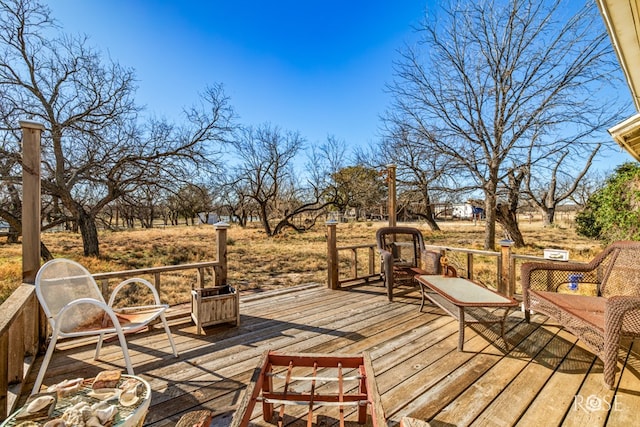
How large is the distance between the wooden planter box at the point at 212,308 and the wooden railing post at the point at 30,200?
4.29 feet

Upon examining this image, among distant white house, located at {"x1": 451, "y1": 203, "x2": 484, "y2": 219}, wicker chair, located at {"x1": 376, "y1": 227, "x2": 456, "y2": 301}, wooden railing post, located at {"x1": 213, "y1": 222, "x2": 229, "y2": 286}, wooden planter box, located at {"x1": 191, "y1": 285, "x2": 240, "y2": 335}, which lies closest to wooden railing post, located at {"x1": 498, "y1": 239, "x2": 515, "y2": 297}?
wicker chair, located at {"x1": 376, "y1": 227, "x2": 456, "y2": 301}

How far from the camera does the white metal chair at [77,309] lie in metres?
1.88

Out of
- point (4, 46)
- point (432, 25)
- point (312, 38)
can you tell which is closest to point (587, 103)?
point (432, 25)

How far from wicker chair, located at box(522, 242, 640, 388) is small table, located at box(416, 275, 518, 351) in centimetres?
33

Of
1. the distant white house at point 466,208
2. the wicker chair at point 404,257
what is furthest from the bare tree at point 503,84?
the wicker chair at point 404,257

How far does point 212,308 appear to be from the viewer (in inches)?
114

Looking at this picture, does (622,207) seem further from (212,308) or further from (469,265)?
(212,308)

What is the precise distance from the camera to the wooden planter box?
9.27ft

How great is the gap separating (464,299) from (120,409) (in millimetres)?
2562

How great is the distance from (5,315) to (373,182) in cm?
1362

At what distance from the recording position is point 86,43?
6805 millimetres

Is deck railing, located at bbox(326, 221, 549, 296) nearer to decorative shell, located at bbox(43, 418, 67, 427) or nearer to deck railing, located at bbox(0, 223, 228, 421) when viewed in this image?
deck railing, located at bbox(0, 223, 228, 421)

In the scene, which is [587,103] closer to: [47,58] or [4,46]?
[47,58]

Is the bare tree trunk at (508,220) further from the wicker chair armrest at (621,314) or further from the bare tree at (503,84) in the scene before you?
the wicker chair armrest at (621,314)
